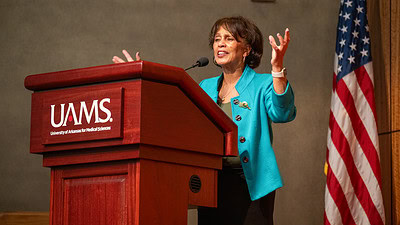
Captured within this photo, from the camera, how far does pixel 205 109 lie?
172 cm

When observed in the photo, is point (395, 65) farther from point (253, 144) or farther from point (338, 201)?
point (253, 144)

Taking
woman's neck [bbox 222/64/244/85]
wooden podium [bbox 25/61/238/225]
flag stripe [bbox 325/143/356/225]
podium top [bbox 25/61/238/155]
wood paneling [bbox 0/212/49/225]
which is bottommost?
wood paneling [bbox 0/212/49/225]

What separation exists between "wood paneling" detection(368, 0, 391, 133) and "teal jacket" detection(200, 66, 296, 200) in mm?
2356

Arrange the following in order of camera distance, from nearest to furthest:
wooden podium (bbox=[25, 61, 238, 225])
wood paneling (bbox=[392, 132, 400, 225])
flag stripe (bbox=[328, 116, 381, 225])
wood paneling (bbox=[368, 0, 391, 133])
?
1. wooden podium (bbox=[25, 61, 238, 225])
2. flag stripe (bbox=[328, 116, 381, 225])
3. wood paneling (bbox=[392, 132, 400, 225])
4. wood paneling (bbox=[368, 0, 391, 133])

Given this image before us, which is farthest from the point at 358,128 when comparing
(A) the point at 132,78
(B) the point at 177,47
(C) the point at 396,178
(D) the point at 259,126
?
(A) the point at 132,78

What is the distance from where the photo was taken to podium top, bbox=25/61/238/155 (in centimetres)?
152

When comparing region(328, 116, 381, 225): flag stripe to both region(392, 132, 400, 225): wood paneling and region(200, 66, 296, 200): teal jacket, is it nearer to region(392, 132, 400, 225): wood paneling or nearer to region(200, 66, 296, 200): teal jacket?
region(392, 132, 400, 225): wood paneling

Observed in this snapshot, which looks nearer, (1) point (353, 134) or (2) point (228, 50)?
(2) point (228, 50)

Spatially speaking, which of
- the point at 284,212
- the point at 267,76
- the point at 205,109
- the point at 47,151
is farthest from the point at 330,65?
the point at 47,151

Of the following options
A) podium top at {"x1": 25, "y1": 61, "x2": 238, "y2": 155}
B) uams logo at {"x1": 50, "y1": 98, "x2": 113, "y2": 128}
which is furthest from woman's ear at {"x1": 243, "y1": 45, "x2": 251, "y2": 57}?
uams logo at {"x1": 50, "y1": 98, "x2": 113, "y2": 128}

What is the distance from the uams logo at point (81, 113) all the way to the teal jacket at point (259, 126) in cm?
69

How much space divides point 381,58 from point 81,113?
3311 mm

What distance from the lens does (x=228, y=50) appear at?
237cm

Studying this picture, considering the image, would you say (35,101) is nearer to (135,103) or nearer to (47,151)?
(47,151)
